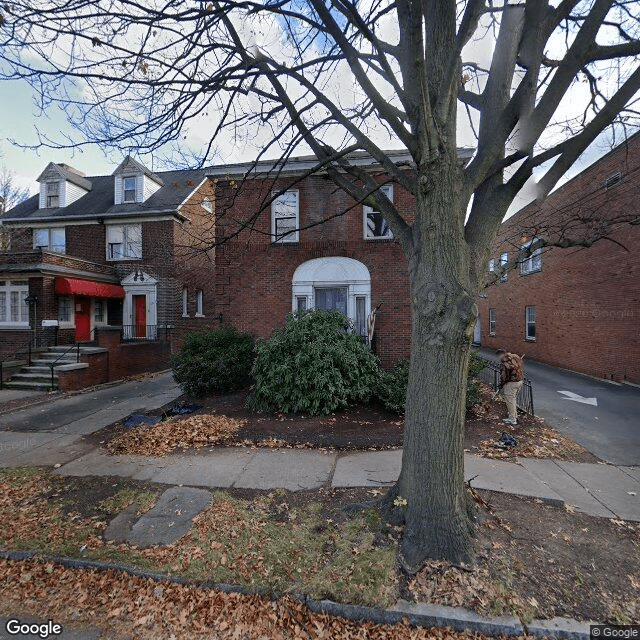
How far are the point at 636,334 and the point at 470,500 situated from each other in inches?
467

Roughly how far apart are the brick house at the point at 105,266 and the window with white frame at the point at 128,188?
0.06m

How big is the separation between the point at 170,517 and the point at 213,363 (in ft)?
19.1

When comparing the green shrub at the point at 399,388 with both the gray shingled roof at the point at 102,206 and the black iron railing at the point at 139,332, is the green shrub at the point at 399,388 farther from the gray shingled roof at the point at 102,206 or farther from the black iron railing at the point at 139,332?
the gray shingled roof at the point at 102,206

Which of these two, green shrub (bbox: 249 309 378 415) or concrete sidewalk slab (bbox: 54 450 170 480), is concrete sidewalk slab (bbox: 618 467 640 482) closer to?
green shrub (bbox: 249 309 378 415)

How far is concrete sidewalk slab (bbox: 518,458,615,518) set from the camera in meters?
4.05

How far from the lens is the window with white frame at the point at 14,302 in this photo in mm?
15344

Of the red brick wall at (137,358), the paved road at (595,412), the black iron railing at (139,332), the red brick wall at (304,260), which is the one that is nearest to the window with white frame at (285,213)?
the red brick wall at (304,260)

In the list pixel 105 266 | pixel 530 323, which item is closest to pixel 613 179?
pixel 530 323

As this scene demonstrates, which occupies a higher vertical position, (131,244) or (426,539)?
(131,244)

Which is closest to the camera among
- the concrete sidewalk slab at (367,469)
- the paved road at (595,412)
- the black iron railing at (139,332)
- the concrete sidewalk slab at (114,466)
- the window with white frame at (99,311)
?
the concrete sidewalk slab at (367,469)

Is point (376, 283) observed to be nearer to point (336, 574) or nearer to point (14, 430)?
point (336, 574)

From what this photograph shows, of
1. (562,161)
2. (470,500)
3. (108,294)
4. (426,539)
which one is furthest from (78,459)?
(108,294)

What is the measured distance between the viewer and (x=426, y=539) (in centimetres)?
309

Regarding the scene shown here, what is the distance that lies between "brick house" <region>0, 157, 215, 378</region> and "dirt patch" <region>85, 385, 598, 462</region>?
9.24m
